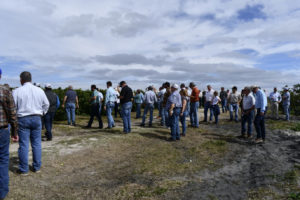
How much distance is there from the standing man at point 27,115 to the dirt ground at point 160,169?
47 cm

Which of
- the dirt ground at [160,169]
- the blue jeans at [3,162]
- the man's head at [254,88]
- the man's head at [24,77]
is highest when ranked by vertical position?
the man's head at [24,77]

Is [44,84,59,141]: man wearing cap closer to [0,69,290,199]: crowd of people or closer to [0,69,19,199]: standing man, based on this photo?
[0,69,290,199]: crowd of people

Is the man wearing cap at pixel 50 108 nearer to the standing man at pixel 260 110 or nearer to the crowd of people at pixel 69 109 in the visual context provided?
the crowd of people at pixel 69 109

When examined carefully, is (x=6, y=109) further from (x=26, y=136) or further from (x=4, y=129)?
(x=26, y=136)

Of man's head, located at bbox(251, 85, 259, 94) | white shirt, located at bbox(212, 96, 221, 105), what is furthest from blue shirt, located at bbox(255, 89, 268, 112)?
white shirt, located at bbox(212, 96, 221, 105)

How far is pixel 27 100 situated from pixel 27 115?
0.99 feet

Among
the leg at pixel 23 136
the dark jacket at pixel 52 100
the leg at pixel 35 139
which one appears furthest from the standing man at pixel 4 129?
the dark jacket at pixel 52 100

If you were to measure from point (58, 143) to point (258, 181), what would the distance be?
19.4 ft

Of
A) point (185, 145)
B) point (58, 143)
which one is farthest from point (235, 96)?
point (58, 143)

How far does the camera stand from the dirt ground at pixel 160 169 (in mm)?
4215

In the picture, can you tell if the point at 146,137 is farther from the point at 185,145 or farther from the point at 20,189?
the point at 20,189

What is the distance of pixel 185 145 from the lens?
304 inches

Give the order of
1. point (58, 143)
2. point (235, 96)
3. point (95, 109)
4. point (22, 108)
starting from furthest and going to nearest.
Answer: point (235, 96), point (95, 109), point (58, 143), point (22, 108)

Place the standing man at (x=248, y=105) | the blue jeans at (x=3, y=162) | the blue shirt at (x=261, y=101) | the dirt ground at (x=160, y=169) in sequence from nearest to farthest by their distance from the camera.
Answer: the blue jeans at (x=3, y=162)
the dirt ground at (x=160, y=169)
the blue shirt at (x=261, y=101)
the standing man at (x=248, y=105)
